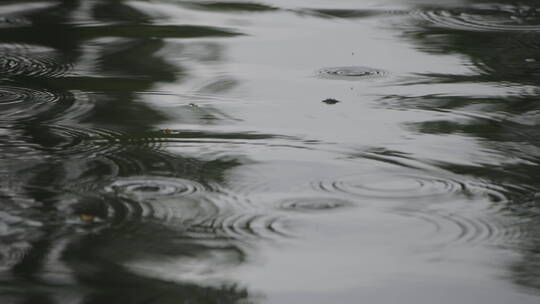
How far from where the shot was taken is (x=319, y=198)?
2939 millimetres

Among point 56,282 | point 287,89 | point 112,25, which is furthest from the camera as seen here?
point 112,25

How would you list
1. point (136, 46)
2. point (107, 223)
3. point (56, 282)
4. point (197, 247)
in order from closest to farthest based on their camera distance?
→ point (56, 282) < point (197, 247) < point (107, 223) < point (136, 46)

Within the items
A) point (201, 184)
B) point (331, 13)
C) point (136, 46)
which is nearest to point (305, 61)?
point (136, 46)

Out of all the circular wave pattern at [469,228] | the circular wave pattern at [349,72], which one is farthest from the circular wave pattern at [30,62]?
the circular wave pattern at [469,228]

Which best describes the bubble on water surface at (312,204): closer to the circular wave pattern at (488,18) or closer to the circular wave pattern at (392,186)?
the circular wave pattern at (392,186)

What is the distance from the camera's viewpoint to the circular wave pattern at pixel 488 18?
559 centimetres

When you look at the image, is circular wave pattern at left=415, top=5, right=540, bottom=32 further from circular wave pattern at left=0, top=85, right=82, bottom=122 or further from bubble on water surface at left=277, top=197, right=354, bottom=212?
bubble on water surface at left=277, top=197, right=354, bottom=212

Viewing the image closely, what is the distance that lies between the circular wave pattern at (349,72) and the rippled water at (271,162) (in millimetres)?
13

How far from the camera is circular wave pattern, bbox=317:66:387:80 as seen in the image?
454 cm

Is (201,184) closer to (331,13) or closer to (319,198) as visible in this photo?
(319,198)

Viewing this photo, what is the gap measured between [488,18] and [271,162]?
2.91 metres

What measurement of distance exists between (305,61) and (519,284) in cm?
261

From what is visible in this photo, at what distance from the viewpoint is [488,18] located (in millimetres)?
5836

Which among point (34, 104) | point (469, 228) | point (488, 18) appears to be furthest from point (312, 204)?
point (488, 18)
